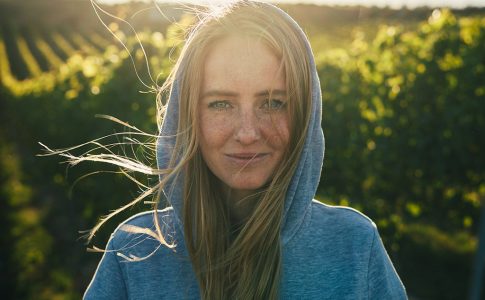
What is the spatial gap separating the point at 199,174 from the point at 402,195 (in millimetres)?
3217

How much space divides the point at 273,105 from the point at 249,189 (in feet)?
1.18

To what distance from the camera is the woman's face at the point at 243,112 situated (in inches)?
69.9

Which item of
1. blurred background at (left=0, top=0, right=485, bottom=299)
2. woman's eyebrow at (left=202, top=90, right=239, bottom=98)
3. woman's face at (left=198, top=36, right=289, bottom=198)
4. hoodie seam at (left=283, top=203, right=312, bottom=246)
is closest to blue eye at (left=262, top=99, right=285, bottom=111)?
woman's face at (left=198, top=36, right=289, bottom=198)

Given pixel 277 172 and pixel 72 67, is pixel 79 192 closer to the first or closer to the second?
pixel 72 67

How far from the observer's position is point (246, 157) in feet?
6.03

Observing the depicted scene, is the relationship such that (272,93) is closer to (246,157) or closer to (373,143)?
(246,157)

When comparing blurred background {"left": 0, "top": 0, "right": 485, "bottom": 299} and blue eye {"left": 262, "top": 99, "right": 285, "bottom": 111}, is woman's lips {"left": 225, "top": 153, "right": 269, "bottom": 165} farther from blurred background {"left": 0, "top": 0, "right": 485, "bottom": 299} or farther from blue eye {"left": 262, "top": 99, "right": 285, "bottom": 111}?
blurred background {"left": 0, "top": 0, "right": 485, "bottom": 299}

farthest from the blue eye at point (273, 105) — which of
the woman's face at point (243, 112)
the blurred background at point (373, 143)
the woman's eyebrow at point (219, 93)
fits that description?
the blurred background at point (373, 143)

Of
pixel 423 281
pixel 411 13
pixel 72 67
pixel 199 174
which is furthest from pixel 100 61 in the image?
pixel 411 13

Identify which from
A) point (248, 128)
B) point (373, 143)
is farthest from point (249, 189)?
point (373, 143)

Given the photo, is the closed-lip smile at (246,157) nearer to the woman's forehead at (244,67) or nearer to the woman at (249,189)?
the woman at (249,189)

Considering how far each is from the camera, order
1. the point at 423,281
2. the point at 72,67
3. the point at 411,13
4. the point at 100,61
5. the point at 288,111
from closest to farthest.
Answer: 1. the point at 288,111
2. the point at 423,281
3. the point at 100,61
4. the point at 72,67
5. the point at 411,13

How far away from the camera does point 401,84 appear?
4.69 m

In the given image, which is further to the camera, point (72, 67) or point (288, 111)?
point (72, 67)
